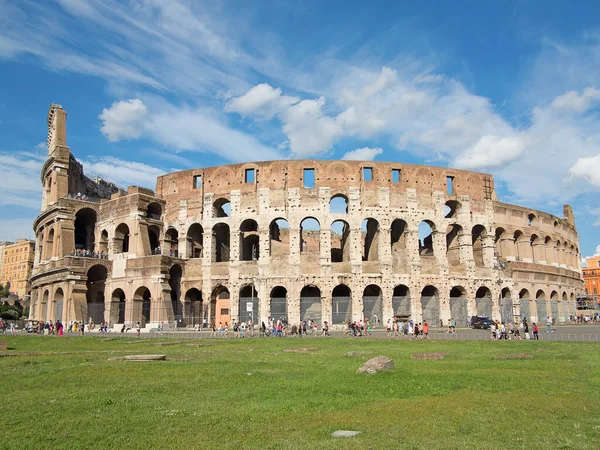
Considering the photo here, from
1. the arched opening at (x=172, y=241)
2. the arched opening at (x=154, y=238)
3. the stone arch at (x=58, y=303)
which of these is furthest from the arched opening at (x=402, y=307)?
the stone arch at (x=58, y=303)

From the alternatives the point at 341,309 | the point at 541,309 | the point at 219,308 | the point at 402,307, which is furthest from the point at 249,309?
the point at 541,309

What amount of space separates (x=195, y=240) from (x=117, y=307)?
7.73m

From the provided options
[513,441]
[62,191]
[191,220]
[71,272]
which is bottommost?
[513,441]

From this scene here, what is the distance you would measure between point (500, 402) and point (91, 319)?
1349 inches

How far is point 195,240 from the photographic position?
41.6 metres

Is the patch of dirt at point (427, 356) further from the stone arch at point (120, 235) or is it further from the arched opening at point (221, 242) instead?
the stone arch at point (120, 235)

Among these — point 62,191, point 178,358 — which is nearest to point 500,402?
point 178,358

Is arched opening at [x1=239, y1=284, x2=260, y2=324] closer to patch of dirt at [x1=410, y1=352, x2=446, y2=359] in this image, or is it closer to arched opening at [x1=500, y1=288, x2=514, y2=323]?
arched opening at [x1=500, y1=288, x2=514, y2=323]

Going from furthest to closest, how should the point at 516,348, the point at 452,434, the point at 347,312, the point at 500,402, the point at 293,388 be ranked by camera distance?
1. the point at 347,312
2. the point at 516,348
3. the point at 293,388
4. the point at 500,402
5. the point at 452,434

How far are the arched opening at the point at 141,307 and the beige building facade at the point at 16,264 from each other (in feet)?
239

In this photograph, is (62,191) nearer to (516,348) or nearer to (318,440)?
(516,348)

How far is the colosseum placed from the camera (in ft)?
121

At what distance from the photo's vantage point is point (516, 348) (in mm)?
19281

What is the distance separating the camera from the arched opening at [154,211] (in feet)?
134
